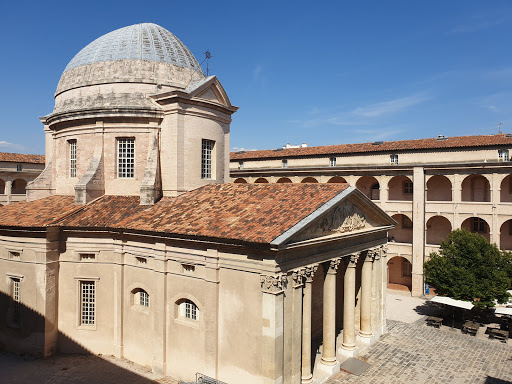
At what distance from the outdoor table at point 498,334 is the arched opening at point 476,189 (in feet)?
48.8

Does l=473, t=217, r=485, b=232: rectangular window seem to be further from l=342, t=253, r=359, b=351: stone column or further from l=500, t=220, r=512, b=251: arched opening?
l=342, t=253, r=359, b=351: stone column

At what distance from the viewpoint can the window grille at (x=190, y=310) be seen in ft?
58.7

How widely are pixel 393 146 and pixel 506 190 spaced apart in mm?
10829

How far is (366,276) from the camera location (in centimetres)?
2269

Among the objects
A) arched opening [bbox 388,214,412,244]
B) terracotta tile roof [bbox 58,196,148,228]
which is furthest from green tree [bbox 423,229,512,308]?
terracotta tile roof [bbox 58,196,148,228]

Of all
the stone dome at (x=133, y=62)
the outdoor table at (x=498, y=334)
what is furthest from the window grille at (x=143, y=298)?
the outdoor table at (x=498, y=334)

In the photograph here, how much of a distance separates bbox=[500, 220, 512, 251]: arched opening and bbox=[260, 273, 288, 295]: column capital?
3000 centimetres

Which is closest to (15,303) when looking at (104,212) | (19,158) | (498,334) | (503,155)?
(104,212)

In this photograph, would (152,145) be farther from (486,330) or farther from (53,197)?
(486,330)

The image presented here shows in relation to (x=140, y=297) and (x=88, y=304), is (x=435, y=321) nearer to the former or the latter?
(x=140, y=297)

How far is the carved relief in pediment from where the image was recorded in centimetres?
1645

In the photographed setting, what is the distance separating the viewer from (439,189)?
3778 centimetres

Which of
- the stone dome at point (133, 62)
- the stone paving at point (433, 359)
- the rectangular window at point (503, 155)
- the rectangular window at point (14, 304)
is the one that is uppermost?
the stone dome at point (133, 62)

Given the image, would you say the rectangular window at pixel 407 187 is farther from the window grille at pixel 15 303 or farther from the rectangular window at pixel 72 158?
the window grille at pixel 15 303
